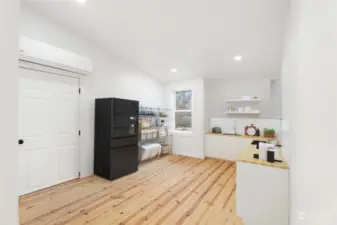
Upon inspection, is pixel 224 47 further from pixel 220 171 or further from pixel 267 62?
pixel 220 171

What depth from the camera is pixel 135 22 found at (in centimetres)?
304

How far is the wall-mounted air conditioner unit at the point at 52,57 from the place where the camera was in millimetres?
2789

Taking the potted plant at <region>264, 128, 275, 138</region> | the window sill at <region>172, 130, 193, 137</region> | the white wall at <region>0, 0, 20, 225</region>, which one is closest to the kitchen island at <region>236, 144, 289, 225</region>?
the white wall at <region>0, 0, 20, 225</region>

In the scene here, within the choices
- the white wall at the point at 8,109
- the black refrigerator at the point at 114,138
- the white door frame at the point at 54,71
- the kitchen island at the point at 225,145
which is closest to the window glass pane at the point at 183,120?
the kitchen island at the point at 225,145

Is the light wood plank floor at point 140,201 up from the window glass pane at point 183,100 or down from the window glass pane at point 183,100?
down

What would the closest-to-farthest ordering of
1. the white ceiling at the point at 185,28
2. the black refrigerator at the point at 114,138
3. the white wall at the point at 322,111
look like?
the white wall at the point at 322,111 → the white ceiling at the point at 185,28 → the black refrigerator at the point at 114,138

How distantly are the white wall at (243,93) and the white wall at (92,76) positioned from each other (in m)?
2.20

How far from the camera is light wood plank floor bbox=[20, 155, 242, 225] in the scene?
240cm

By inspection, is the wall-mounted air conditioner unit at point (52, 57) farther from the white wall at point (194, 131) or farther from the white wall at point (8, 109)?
the white wall at point (194, 131)

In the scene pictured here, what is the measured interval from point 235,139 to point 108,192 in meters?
3.62

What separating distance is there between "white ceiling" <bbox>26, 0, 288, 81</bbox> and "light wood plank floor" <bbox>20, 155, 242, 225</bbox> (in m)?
2.67

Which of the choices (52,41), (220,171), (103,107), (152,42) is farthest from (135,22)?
(220,171)

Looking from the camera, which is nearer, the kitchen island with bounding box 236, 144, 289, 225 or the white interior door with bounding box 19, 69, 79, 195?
the kitchen island with bounding box 236, 144, 289, 225

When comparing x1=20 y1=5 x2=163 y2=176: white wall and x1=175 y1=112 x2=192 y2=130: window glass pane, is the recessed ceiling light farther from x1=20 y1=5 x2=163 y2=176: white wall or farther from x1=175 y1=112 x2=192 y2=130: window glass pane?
x1=20 y1=5 x2=163 y2=176: white wall
